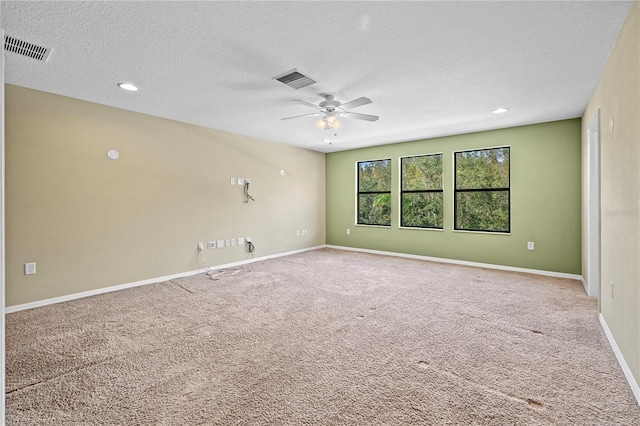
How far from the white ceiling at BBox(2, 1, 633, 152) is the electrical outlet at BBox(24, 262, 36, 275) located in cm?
192

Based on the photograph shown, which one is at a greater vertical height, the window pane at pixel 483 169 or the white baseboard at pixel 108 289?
the window pane at pixel 483 169

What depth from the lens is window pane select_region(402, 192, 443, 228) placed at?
18.8 feet

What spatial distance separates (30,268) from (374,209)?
18.3ft

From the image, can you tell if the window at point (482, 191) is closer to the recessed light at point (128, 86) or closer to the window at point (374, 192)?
the window at point (374, 192)

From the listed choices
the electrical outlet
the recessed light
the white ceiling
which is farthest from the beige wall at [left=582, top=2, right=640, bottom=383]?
the electrical outlet

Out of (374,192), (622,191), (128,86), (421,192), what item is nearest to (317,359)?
(622,191)

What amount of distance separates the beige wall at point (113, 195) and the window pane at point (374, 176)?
223 centimetres

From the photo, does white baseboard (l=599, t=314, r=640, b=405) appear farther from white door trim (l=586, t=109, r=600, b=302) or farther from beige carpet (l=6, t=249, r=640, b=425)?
white door trim (l=586, t=109, r=600, b=302)

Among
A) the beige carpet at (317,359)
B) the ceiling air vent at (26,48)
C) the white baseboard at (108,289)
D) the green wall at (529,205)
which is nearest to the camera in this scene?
the beige carpet at (317,359)

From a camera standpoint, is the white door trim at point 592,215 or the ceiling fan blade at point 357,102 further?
the white door trim at point 592,215

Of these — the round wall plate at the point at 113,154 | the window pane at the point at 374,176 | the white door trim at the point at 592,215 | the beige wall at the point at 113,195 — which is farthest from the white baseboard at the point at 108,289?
the white door trim at the point at 592,215

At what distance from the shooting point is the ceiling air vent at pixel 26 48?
2.28 m

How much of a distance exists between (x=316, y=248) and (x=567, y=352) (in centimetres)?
522

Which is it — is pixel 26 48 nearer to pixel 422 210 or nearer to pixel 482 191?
pixel 422 210
